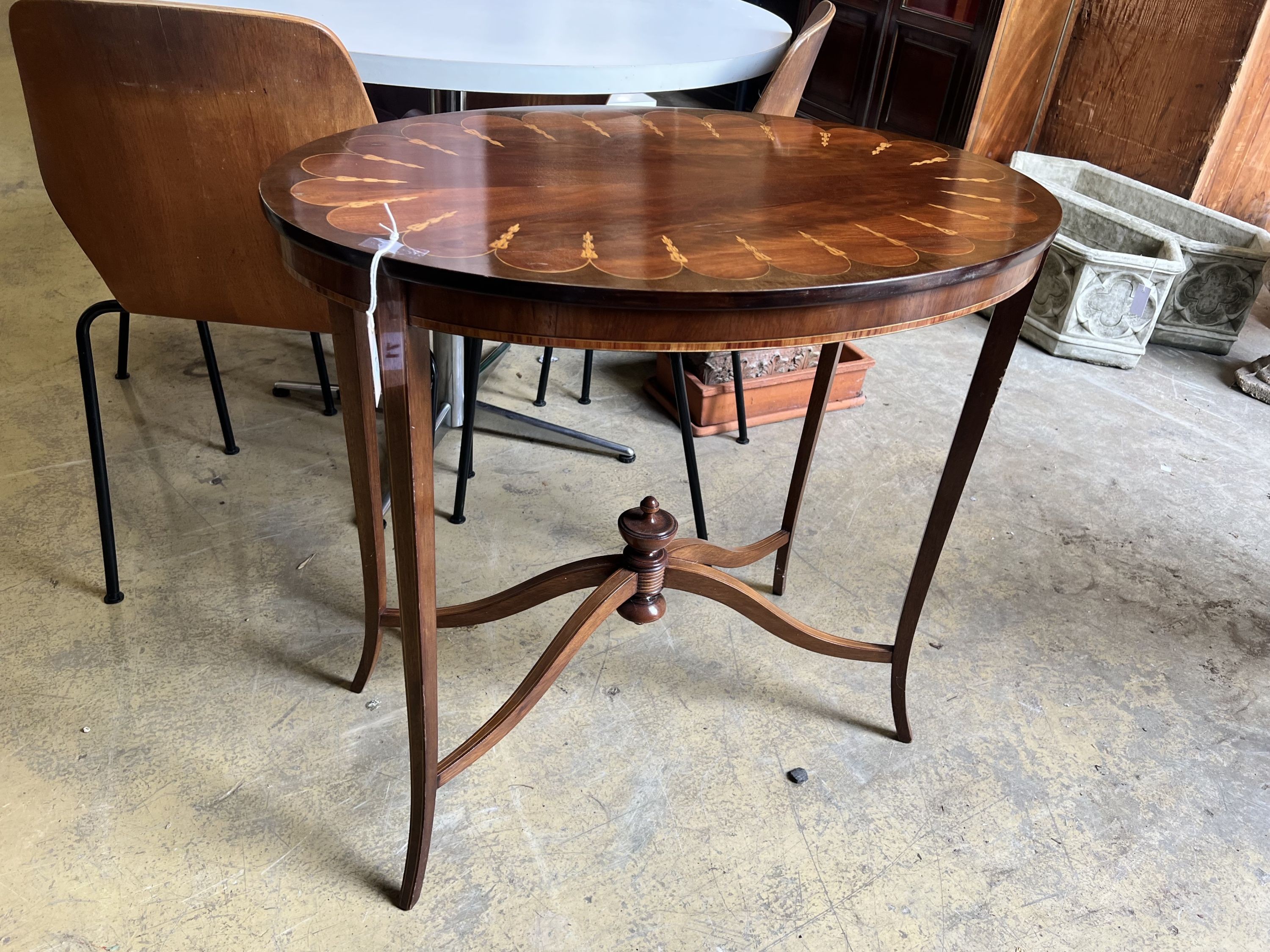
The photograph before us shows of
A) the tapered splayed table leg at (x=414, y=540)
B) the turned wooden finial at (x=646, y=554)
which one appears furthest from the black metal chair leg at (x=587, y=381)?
the tapered splayed table leg at (x=414, y=540)

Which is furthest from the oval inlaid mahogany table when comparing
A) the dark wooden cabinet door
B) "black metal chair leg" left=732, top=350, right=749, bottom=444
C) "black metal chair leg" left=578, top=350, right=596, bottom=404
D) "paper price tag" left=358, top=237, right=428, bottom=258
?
the dark wooden cabinet door

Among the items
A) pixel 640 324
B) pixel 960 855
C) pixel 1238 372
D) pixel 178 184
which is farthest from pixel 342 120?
pixel 1238 372

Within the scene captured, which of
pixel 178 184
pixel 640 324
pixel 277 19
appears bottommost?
pixel 178 184

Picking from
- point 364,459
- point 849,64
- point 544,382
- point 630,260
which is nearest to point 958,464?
point 630,260

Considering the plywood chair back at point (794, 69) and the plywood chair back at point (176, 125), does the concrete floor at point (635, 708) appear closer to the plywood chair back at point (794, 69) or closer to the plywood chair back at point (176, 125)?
the plywood chair back at point (176, 125)

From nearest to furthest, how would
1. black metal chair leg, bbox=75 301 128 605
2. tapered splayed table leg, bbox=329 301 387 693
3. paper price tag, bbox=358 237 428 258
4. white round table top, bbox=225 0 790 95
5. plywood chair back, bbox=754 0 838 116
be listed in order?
paper price tag, bbox=358 237 428 258, tapered splayed table leg, bbox=329 301 387 693, white round table top, bbox=225 0 790 95, black metal chair leg, bbox=75 301 128 605, plywood chair back, bbox=754 0 838 116

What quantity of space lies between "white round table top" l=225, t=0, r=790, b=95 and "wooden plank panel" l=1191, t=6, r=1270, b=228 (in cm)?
192

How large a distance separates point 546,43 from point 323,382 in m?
1.04

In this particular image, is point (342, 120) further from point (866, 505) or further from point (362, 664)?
point (866, 505)

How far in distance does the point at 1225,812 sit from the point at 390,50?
5.68 feet

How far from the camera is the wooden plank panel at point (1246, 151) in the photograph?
296cm

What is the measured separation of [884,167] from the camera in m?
1.26

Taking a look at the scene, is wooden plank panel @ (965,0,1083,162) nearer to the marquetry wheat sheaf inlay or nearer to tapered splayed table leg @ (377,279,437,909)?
the marquetry wheat sheaf inlay

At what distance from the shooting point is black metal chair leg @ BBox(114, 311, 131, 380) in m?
2.23
